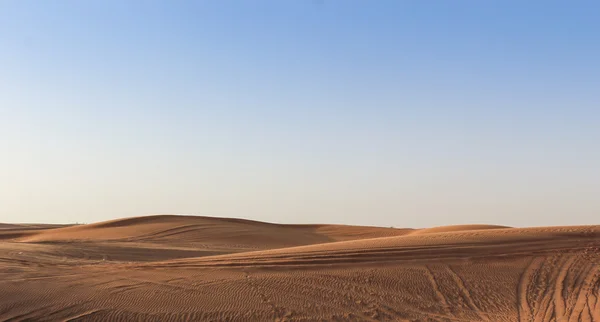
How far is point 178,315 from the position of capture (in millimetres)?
12508

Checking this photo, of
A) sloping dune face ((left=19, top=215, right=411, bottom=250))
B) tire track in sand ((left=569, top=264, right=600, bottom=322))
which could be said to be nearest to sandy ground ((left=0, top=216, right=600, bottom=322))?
tire track in sand ((left=569, top=264, right=600, bottom=322))

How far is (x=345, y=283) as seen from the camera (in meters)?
15.1

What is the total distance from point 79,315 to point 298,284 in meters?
5.26

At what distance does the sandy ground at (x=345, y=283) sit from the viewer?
1285 centimetres

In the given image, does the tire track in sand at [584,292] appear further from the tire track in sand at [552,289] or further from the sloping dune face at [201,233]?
the sloping dune face at [201,233]

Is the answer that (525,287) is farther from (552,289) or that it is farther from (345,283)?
(345,283)

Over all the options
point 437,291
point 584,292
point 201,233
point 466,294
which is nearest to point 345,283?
point 437,291

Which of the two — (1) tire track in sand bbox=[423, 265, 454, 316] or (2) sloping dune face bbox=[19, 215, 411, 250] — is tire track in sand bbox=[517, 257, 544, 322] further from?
(2) sloping dune face bbox=[19, 215, 411, 250]

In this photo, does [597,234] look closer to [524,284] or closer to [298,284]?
[524,284]

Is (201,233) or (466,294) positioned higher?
(201,233)

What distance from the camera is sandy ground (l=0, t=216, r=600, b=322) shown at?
1285 centimetres

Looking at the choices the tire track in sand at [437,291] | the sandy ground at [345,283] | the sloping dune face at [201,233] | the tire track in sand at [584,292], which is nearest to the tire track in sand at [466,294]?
the sandy ground at [345,283]

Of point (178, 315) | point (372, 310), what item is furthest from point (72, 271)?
point (372, 310)

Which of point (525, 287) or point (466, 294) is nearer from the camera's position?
point (466, 294)
